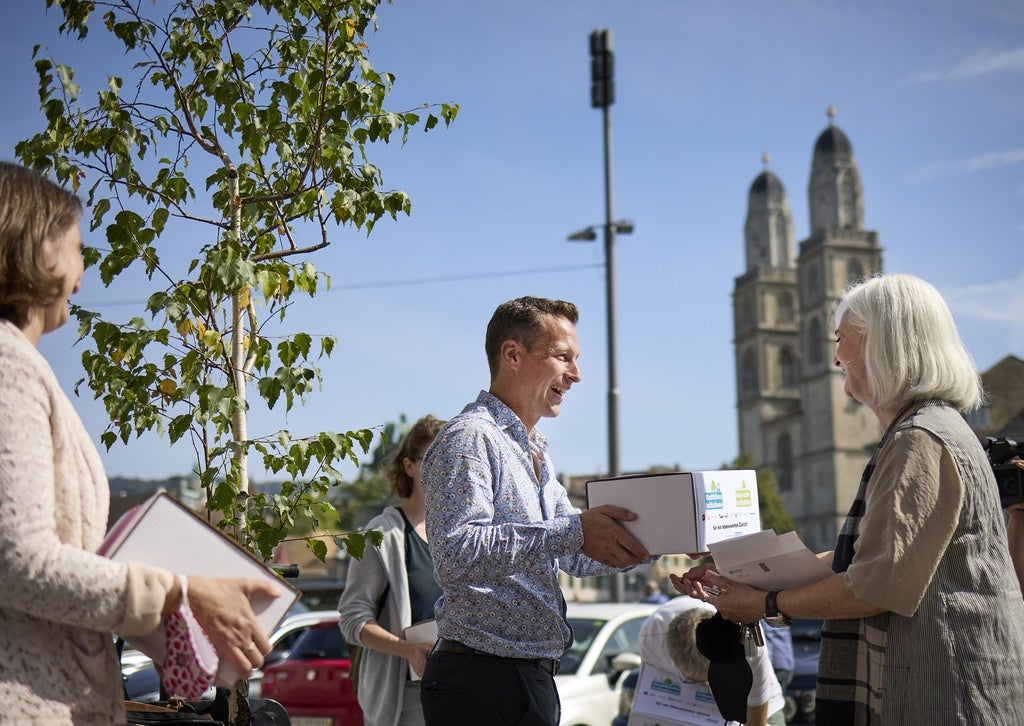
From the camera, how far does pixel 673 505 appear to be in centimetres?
319

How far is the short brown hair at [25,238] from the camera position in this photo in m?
2.07

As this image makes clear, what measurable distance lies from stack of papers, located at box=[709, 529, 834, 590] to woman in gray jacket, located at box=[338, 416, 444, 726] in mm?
1824

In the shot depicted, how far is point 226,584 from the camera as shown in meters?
2.16

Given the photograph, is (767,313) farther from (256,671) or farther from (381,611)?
(381,611)

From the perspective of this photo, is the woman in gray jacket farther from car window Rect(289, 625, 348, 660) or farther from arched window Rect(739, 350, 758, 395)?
arched window Rect(739, 350, 758, 395)

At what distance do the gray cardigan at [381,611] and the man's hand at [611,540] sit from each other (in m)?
1.72

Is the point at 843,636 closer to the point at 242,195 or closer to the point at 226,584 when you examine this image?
the point at 226,584

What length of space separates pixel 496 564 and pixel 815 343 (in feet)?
302

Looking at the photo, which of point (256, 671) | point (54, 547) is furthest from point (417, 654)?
point (256, 671)

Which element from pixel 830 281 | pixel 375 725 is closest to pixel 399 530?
pixel 375 725

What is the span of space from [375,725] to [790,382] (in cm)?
10404

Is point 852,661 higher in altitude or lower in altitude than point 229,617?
lower

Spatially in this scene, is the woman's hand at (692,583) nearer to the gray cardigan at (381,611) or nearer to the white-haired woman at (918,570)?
the white-haired woman at (918,570)

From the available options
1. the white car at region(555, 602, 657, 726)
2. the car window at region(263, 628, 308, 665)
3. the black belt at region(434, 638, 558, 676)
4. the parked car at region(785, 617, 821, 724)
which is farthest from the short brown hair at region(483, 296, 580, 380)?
the car window at region(263, 628, 308, 665)
